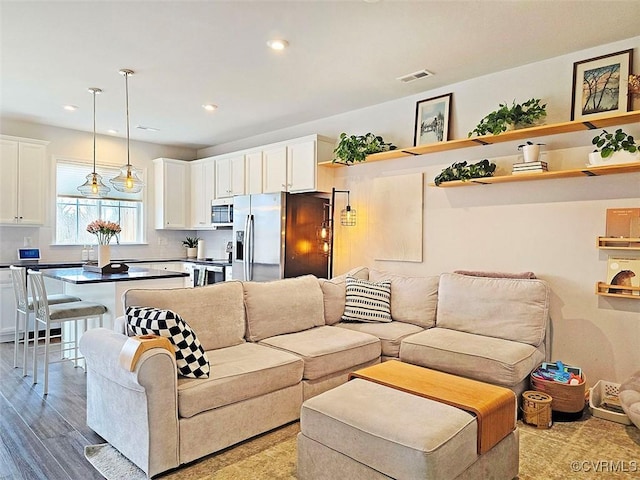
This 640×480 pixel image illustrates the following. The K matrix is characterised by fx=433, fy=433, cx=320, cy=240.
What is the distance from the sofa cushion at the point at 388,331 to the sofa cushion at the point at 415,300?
77mm

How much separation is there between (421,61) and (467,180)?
3.58ft

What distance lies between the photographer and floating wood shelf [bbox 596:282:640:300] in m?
3.14

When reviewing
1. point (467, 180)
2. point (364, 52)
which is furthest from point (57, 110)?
point (467, 180)

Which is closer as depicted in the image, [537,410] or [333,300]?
[537,410]

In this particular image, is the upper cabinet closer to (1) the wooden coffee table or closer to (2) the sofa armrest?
(1) the wooden coffee table

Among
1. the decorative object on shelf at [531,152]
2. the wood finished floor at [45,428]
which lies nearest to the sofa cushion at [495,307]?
the decorative object on shelf at [531,152]

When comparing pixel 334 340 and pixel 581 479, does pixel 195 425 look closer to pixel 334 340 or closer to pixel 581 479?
pixel 334 340

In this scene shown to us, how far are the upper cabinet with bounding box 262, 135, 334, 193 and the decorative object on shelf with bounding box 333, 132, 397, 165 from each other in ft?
1.32

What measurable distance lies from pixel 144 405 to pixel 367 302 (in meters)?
2.28

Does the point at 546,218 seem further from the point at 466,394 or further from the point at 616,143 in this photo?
the point at 466,394

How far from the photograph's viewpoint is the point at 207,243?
705 cm

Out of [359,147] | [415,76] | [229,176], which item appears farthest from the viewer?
[229,176]

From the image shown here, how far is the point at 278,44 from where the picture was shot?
10.8 ft

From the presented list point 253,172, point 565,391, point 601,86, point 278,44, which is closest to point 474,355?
point 565,391
